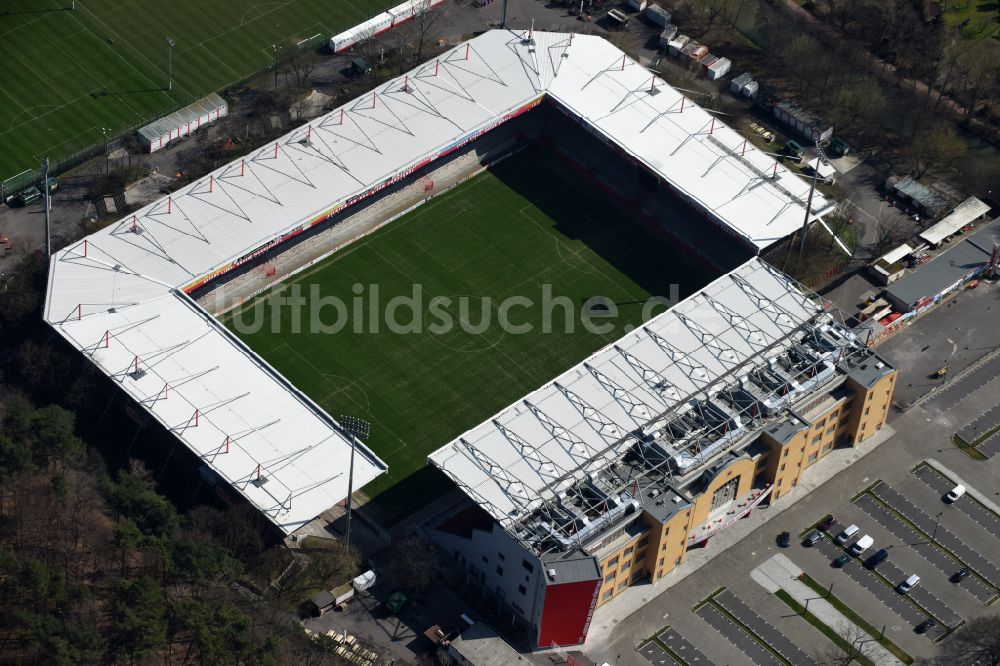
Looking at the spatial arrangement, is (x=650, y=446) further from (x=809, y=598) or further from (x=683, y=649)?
(x=809, y=598)

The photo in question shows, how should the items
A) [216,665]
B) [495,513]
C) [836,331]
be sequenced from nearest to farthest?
[216,665] → [495,513] → [836,331]

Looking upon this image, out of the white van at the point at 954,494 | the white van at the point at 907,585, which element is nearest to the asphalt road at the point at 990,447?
the white van at the point at 954,494

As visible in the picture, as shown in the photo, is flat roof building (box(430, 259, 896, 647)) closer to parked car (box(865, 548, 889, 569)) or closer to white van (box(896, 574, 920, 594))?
parked car (box(865, 548, 889, 569))

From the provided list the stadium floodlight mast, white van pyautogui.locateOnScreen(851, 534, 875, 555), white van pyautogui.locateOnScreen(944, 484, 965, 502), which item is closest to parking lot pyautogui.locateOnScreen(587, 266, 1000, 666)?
white van pyautogui.locateOnScreen(944, 484, 965, 502)

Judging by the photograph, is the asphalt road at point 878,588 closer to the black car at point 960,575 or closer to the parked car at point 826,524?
the parked car at point 826,524

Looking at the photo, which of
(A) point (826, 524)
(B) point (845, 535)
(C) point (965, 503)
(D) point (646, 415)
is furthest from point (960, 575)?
(D) point (646, 415)

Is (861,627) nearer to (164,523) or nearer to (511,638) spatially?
(511,638)

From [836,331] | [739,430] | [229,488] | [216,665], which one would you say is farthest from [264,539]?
[836,331]
